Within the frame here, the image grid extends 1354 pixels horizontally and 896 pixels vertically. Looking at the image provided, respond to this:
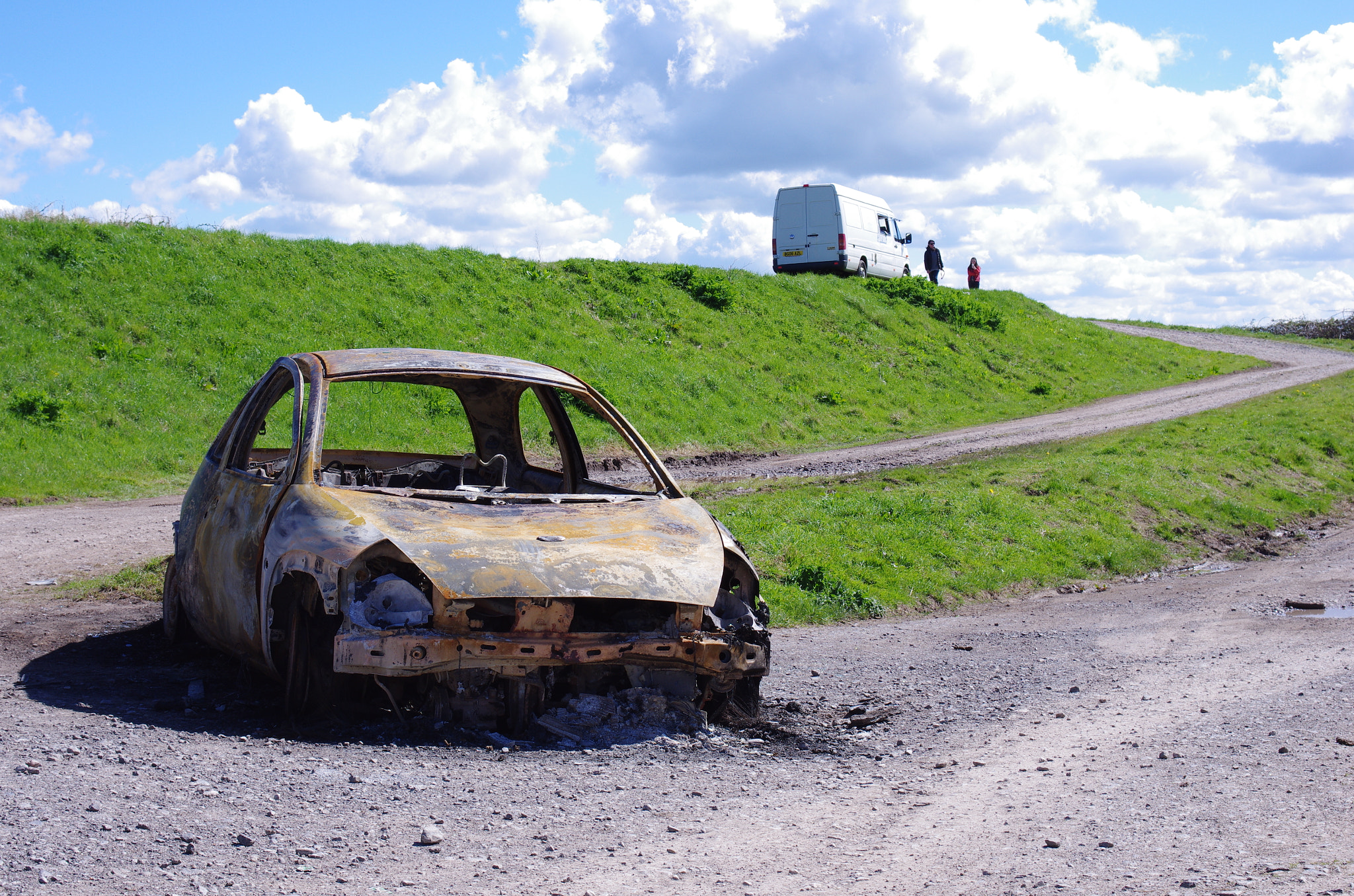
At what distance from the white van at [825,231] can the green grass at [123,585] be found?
28.3 m

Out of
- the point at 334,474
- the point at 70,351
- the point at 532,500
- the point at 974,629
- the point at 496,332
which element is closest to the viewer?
the point at 532,500

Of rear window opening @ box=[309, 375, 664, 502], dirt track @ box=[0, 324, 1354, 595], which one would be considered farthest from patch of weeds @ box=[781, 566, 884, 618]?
dirt track @ box=[0, 324, 1354, 595]

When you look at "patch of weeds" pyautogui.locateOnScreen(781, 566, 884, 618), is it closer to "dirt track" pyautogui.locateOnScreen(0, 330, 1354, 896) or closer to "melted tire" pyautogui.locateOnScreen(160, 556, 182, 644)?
"dirt track" pyautogui.locateOnScreen(0, 330, 1354, 896)

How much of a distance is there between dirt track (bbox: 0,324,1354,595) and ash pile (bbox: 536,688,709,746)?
551 cm

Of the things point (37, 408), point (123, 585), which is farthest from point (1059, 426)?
point (123, 585)

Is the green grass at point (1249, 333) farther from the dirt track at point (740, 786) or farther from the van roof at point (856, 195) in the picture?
the dirt track at point (740, 786)

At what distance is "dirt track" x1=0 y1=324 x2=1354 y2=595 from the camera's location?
9.55 metres

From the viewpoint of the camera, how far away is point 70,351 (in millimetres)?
17219

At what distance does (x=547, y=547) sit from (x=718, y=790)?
4.15 feet

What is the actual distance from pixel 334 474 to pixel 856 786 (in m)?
3.45

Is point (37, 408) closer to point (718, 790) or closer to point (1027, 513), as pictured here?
point (1027, 513)

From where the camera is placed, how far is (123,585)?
8.29 m

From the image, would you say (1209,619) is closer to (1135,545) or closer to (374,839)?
(1135,545)

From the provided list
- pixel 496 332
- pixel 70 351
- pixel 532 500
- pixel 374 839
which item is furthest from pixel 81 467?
pixel 374 839
